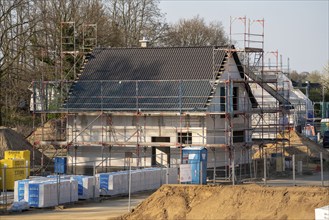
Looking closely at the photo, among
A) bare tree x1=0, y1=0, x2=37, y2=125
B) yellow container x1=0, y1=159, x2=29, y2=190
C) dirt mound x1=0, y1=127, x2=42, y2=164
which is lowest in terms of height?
yellow container x1=0, y1=159, x2=29, y2=190

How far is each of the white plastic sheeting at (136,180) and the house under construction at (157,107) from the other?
3.62 m

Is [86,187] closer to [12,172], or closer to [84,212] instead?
[84,212]

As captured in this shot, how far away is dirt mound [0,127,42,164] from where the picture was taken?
5300 centimetres

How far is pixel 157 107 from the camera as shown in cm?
4775

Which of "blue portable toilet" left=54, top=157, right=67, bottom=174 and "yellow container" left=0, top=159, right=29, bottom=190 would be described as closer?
"yellow container" left=0, top=159, right=29, bottom=190

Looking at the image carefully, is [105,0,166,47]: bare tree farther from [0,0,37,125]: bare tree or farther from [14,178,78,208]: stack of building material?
[14,178,78,208]: stack of building material

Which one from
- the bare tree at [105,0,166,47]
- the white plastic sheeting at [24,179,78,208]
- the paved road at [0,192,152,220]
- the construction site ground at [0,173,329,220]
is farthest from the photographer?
the bare tree at [105,0,166,47]

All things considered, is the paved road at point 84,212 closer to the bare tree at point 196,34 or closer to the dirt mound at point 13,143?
the dirt mound at point 13,143

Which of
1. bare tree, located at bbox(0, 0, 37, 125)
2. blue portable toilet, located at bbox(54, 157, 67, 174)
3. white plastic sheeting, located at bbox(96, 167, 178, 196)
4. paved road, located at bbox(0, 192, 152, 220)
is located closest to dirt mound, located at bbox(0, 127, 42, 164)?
blue portable toilet, located at bbox(54, 157, 67, 174)

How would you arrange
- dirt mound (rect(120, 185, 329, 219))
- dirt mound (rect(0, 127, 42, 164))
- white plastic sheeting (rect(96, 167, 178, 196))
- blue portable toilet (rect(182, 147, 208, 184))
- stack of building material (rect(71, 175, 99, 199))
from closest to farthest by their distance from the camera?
dirt mound (rect(120, 185, 329, 219)), stack of building material (rect(71, 175, 99, 199)), white plastic sheeting (rect(96, 167, 178, 196)), blue portable toilet (rect(182, 147, 208, 184)), dirt mound (rect(0, 127, 42, 164))

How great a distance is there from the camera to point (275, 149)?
5725 cm

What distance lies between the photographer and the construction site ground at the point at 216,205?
2966 centimetres

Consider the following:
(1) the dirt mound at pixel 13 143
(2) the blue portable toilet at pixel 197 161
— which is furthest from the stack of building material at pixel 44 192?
(1) the dirt mound at pixel 13 143

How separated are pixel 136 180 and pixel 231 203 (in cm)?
991
